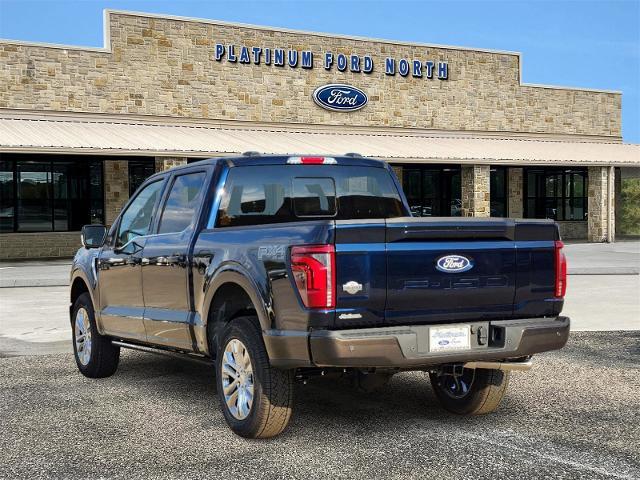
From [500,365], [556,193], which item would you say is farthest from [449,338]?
[556,193]

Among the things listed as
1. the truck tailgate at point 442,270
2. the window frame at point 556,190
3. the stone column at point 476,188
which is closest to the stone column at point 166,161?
the stone column at point 476,188

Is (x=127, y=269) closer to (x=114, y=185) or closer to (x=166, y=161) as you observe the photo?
(x=166, y=161)

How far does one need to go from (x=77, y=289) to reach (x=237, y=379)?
3.67m

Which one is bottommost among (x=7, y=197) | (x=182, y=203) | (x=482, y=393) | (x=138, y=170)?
(x=482, y=393)

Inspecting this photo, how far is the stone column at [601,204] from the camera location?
110ft

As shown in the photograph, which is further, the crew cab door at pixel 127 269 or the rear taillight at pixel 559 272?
the crew cab door at pixel 127 269

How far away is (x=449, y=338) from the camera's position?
5.63 meters

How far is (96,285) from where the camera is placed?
8.35 meters

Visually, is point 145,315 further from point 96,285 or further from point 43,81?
point 43,81

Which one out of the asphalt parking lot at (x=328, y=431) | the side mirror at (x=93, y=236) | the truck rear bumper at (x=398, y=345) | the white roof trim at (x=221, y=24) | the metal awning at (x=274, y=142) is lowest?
the asphalt parking lot at (x=328, y=431)

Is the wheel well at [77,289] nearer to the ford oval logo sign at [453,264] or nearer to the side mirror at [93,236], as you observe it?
the side mirror at [93,236]

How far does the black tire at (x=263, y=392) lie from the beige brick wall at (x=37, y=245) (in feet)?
76.9

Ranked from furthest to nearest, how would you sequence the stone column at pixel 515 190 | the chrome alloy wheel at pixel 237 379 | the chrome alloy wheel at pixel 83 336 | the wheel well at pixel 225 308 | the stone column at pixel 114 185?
the stone column at pixel 515 190 < the stone column at pixel 114 185 < the chrome alloy wheel at pixel 83 336 < the wheel well at pixel 225 308 < the chrome alloy wheel at pixel 237 379

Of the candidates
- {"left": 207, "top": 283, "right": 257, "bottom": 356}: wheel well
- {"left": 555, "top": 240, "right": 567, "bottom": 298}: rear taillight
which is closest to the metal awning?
{"left": 207, "top": 283, "right": 257, "bottom": 356}: wheel well
